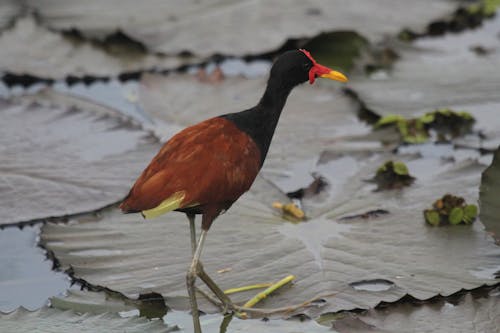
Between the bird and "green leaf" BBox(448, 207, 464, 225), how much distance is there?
2.45 feet

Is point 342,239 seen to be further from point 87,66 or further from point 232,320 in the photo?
point 87,66

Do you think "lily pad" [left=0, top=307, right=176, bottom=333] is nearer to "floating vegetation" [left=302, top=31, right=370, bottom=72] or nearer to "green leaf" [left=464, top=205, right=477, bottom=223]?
"green leaf" [left=464, top=205, right=477, bottom=223]

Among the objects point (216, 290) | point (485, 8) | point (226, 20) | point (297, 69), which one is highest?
point (485, 8)

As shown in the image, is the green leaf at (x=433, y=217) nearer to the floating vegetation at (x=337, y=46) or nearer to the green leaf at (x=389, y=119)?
the green leaf at (x=389, y=119)

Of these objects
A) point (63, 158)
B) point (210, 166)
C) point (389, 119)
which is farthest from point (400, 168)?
point (63, 158)

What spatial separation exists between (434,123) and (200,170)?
1965mm

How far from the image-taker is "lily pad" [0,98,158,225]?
165 inches

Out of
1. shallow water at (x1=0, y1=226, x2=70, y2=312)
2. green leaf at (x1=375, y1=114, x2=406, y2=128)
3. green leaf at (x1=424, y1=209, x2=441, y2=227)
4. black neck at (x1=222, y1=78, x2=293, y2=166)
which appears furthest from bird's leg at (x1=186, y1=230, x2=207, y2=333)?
green leaf at (x1=375, y1=114, x2=406, y2=128)

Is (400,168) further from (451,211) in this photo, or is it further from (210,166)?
(210,166)

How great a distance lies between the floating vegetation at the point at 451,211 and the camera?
3938 millimetres

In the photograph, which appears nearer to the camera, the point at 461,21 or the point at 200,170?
the point at 200,170

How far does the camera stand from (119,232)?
399 cm

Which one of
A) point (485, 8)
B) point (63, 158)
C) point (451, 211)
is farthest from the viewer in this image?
point (485, 8)

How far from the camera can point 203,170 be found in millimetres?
3338
